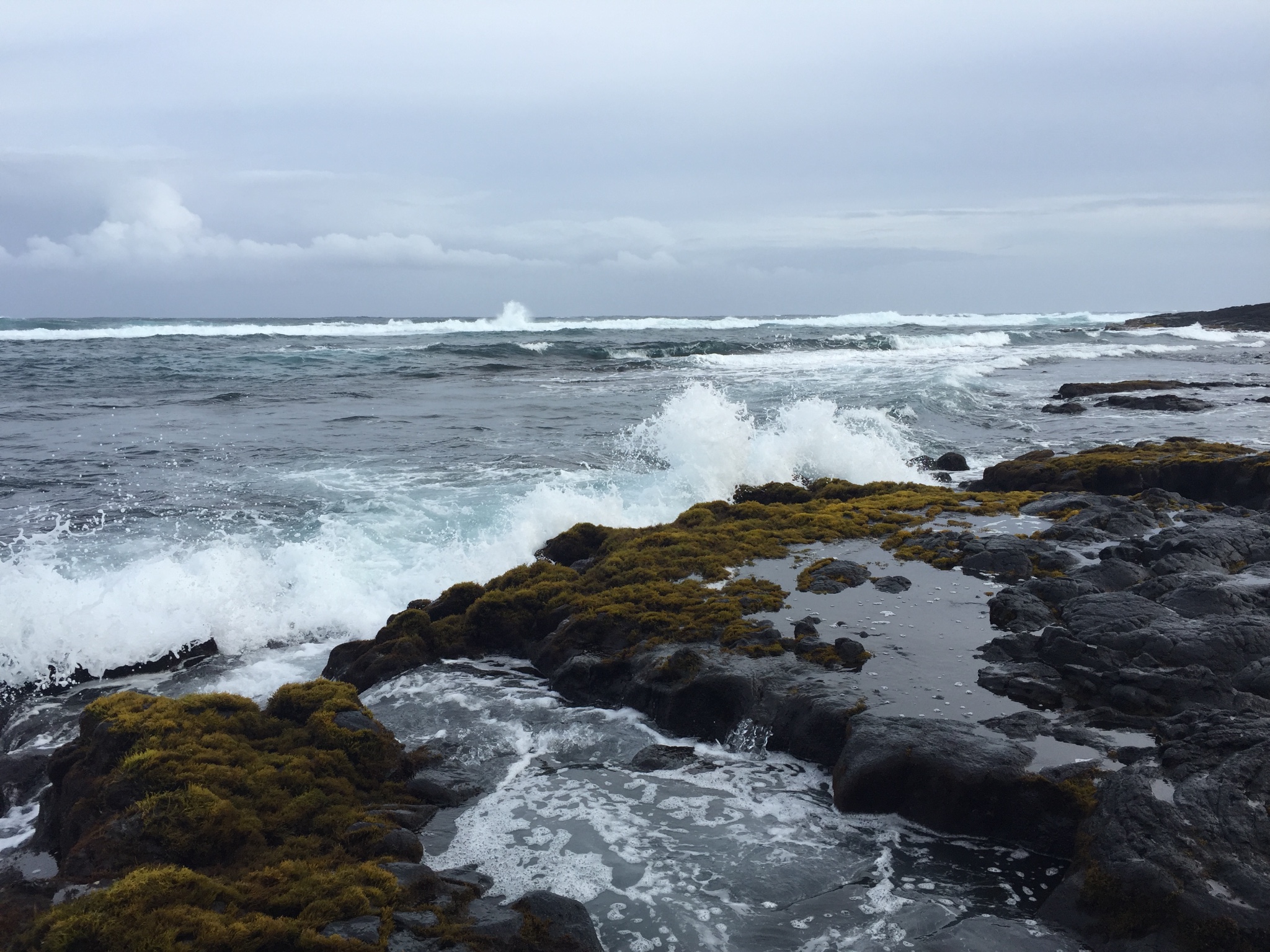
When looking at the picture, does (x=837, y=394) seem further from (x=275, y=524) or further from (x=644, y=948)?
(x=644, y=948)

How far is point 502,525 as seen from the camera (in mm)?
12734

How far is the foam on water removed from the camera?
8.71m

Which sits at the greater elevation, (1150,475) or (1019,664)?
(1150,475)

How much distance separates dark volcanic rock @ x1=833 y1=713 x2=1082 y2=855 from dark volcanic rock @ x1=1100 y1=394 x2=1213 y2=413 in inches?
870

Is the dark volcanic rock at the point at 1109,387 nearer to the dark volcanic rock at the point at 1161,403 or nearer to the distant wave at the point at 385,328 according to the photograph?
the dark volcanic rock at the point at 1161,403

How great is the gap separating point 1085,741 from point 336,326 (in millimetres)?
79340

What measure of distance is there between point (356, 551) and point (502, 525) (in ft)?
7.18

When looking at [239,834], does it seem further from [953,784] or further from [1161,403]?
[1161,403]

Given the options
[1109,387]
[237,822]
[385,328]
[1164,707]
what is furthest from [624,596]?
[385,328]

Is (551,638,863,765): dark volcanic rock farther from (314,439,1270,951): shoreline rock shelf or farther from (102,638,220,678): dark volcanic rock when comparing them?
(102,638,220,678): dark volcanic rock

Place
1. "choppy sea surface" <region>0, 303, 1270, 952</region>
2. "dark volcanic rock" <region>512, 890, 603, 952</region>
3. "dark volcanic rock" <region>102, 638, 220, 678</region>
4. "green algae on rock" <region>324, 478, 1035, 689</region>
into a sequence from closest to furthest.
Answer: "dark volcanic rock" <region>512, 890, 603, 952</region> < "choppy sea surface" <region>0, 303, 1270, 952</region> < "green algae on rock" <region>324, 478, 1035, 689</region> < "dark volcanic rock" <region>102, 638, 220, 678</region>

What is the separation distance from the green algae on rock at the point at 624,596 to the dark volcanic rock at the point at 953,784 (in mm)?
1387

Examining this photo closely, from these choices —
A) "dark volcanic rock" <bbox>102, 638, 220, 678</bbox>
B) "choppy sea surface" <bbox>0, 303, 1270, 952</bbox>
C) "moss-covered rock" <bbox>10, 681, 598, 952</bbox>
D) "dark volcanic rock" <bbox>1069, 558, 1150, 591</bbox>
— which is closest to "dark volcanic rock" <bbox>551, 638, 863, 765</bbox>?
"choppy sea surface" <bbox>0, 303, 1270, 952</bbox>

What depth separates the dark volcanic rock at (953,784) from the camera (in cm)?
502
